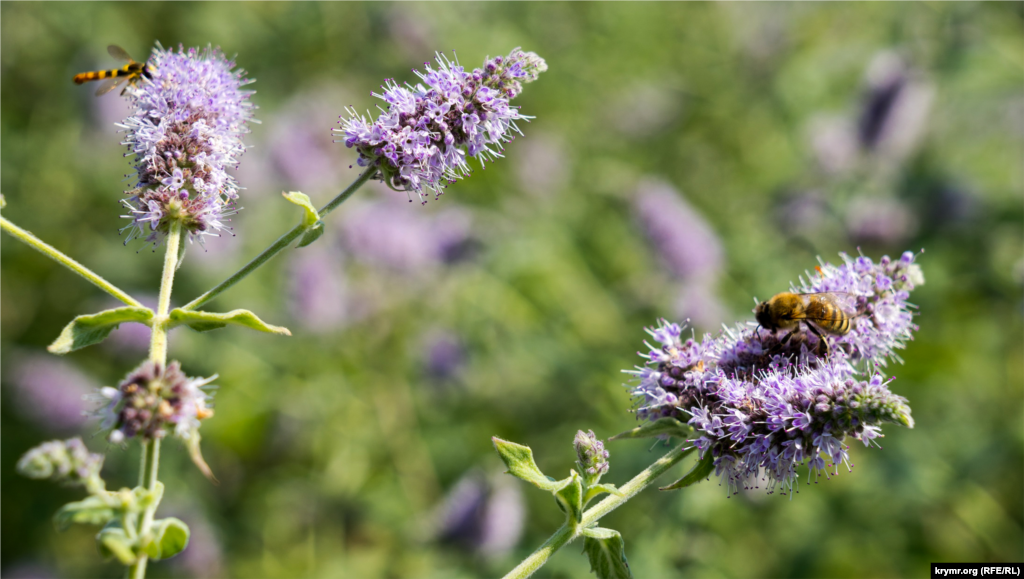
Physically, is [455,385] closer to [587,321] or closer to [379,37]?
[587,321]

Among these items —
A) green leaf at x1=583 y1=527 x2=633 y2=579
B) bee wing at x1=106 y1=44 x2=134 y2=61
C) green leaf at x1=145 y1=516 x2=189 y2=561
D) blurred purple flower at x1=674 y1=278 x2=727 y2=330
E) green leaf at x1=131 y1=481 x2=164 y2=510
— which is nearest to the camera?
green leaf at x1=131 y1=481 x2=164 y2=510

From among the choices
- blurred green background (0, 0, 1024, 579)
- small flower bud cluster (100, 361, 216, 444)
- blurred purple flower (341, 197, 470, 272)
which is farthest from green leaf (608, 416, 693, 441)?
blurred purple flower (341, 197, 470, 272)

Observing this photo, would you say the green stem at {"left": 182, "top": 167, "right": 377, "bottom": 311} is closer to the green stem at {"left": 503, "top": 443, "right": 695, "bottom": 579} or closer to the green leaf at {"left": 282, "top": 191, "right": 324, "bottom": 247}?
the green leaf at {"left": 282, "top": 191, "right": 324, "bottom": 247}

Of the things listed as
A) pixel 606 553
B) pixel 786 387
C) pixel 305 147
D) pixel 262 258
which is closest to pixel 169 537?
pixel 262 258

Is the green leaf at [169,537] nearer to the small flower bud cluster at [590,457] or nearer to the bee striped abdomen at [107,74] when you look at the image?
the small flower bud cluster at [590,457]

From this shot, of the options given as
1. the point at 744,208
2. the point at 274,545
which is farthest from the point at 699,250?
the point at 274,545

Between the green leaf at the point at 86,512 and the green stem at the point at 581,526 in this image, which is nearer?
the green leaf at the point at 86,512

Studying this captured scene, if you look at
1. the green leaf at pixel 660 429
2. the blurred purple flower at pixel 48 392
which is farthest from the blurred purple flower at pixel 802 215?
the blurred purple flower at pixel 48 392
